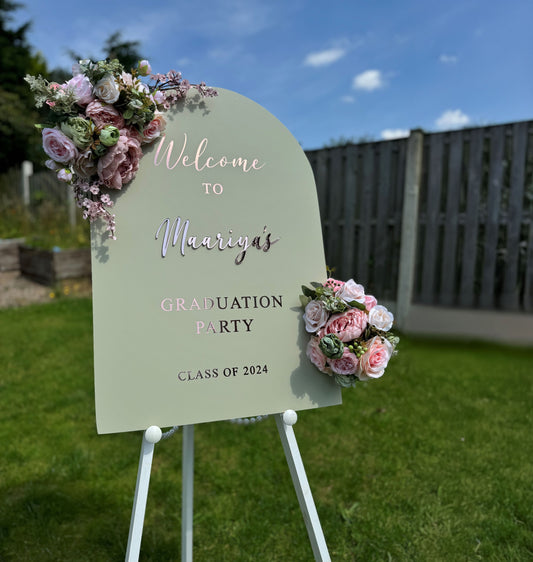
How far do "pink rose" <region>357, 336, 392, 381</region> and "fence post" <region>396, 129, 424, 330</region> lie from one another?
2906 millimetres

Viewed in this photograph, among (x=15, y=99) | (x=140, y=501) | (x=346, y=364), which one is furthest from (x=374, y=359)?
(x=15, y=99)

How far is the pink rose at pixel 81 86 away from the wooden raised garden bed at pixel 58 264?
421 centimetres

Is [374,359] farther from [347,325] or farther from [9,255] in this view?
[9,255]

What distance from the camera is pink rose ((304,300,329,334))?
1.13 meters

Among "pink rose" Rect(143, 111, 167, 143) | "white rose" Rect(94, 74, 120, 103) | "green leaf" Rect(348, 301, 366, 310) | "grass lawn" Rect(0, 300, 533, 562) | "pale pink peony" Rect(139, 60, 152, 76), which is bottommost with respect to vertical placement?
"grass lawn" Rect(0, 300, 533, 562)

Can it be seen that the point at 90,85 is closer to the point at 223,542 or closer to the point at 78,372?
the point at 223,542

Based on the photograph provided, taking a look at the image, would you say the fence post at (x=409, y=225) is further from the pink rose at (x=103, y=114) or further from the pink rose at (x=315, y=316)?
the pink rose at (x=103, y=114)

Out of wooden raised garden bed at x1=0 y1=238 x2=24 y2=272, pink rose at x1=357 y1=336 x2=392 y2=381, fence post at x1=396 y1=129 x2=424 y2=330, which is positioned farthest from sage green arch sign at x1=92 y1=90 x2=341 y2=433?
wooden raised garden bed at x1=0 y1=238 x2=24 y2=272

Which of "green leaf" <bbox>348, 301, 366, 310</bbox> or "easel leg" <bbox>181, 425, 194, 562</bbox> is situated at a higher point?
"green leaf" <bbox>348, 301, 366, 310</bbox>

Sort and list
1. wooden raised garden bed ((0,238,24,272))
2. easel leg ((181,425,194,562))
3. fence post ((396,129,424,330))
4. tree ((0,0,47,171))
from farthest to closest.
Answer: tree ((0,0,47,171)), wooden raised garden bed ((0,238,24,272)), fence post ((396,129,424,330)), easel leg ((181,425,194,562))

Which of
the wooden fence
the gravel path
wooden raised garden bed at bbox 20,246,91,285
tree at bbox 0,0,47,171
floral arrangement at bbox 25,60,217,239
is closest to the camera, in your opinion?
floral arrangement at bbox 25,60,217,239

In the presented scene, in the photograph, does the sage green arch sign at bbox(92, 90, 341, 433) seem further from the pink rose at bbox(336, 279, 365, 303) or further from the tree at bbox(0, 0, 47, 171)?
the tree at bbox(0, 0, 47, 171)

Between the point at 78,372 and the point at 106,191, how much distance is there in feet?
7.87

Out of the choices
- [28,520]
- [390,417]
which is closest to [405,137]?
[390,417]
